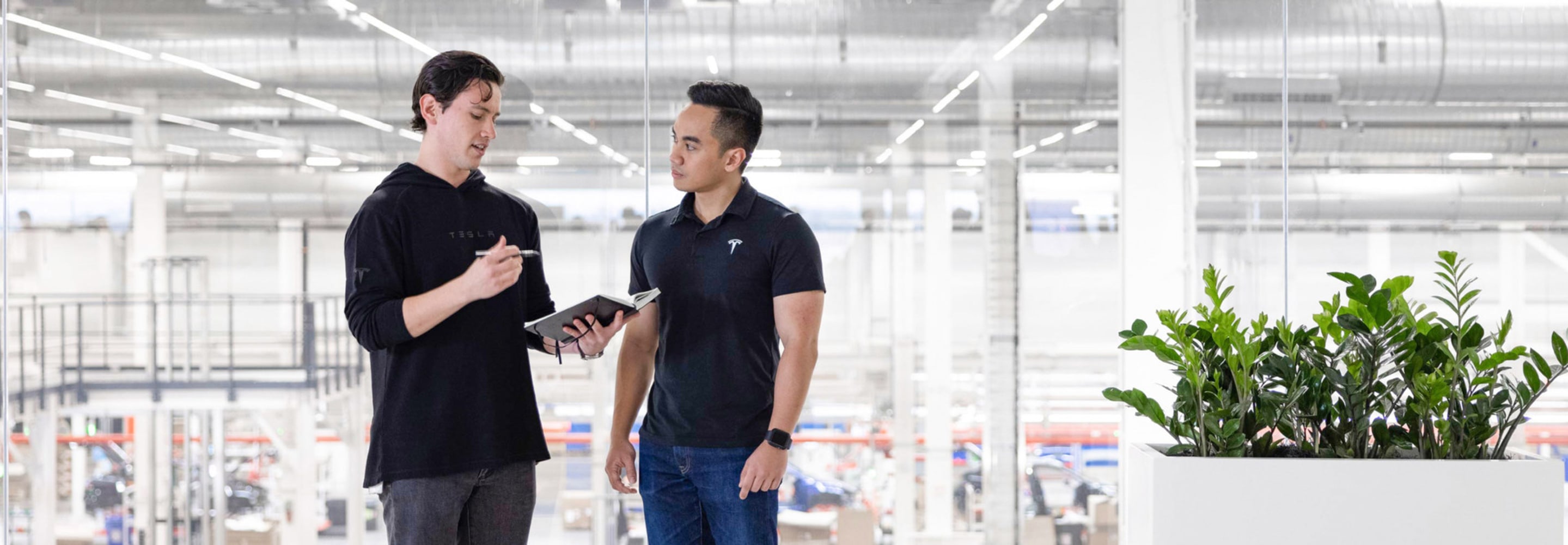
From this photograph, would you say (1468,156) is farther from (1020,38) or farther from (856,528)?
(856,528)

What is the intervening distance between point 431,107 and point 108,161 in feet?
7.12

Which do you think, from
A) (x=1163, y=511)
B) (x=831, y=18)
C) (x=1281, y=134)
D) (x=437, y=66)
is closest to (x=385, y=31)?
(x=831, y=18)

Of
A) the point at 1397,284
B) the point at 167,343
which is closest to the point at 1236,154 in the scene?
the point at 1397,284

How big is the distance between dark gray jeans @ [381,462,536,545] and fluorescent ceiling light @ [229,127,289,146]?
6.45 feet

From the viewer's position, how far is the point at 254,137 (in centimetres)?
325

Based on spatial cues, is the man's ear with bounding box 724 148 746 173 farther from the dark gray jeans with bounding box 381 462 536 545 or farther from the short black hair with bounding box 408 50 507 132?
the dark gray jeans with bounding box 381 462 536 545

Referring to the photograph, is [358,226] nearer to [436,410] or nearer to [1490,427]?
[436,410]

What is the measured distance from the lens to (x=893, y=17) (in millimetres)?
3217

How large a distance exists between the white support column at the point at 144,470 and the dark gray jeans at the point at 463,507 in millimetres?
2216

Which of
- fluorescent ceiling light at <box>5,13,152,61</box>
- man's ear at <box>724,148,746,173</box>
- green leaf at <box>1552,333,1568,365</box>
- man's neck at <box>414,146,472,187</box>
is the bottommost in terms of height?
green leaf at <box>1552,333,1568,365</box>

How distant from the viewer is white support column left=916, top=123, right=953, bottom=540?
333 centimetres

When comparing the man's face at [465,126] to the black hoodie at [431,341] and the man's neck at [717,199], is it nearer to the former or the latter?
the black hoodie at [431,341]

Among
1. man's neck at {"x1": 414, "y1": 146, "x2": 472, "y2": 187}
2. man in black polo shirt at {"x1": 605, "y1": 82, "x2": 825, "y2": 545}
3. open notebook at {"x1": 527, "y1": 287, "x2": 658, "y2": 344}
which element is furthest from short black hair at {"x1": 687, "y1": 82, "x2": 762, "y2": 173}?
man's neck at {"x1": 414, "y1": 146, "x2": 472, "y2": 187}

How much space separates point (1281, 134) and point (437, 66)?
2.67 metres
